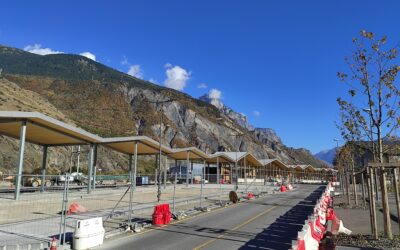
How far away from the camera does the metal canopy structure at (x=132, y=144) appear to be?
125 feet

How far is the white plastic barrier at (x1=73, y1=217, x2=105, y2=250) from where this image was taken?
12078mm

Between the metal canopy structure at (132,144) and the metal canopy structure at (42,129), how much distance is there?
3.37 m

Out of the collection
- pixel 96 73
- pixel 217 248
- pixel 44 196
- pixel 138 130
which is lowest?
pixel 217 248

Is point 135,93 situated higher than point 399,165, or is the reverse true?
point 135,93

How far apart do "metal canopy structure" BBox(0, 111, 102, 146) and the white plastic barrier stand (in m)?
14.2

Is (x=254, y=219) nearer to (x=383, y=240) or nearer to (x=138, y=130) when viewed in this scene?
(x=383, y=240)

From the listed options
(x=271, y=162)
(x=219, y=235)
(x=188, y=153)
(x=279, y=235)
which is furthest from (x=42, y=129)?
(x=271, y=162)

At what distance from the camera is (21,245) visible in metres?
11.3

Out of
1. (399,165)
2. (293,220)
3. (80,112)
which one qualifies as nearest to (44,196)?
(293,220)

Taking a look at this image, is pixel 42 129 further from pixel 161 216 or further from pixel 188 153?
pixel 188 153

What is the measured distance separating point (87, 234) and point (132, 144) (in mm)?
30298

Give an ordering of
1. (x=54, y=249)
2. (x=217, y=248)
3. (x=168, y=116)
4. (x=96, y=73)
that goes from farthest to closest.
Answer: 1. (x=96, y=73)
2. (x=168, y=116)
3. (x=217, y=248)
4. (x=54, y=249)

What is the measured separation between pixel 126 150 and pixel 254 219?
29829mm

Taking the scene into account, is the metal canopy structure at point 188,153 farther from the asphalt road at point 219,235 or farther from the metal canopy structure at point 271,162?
the asphalt road at point 219,235
